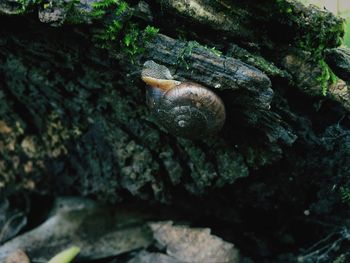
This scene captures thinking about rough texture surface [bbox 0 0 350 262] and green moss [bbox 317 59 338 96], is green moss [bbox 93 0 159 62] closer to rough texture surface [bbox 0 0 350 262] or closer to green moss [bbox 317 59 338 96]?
rough texture surface [bbox 0 0 350 262]

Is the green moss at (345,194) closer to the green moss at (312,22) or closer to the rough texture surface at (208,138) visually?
the rough texture surface at (208,138)

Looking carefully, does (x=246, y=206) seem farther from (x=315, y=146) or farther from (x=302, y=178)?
(x=315, y=146)

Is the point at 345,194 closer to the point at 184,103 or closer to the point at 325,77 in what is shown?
the point at 325,77

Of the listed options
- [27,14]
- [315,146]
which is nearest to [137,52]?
[27,14]

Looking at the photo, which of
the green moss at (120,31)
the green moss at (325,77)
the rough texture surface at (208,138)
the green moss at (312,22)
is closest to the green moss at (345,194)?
the rough texture surface at (208,138)

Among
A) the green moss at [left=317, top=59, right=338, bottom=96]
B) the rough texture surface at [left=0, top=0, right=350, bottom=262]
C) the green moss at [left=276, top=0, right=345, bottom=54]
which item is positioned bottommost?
the rough texture surface at [left=0, top=0, right=350, bottom=262]

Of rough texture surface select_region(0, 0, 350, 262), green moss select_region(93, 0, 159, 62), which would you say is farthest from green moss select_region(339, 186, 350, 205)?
green moss select_region(93, 0, 159, 62)
